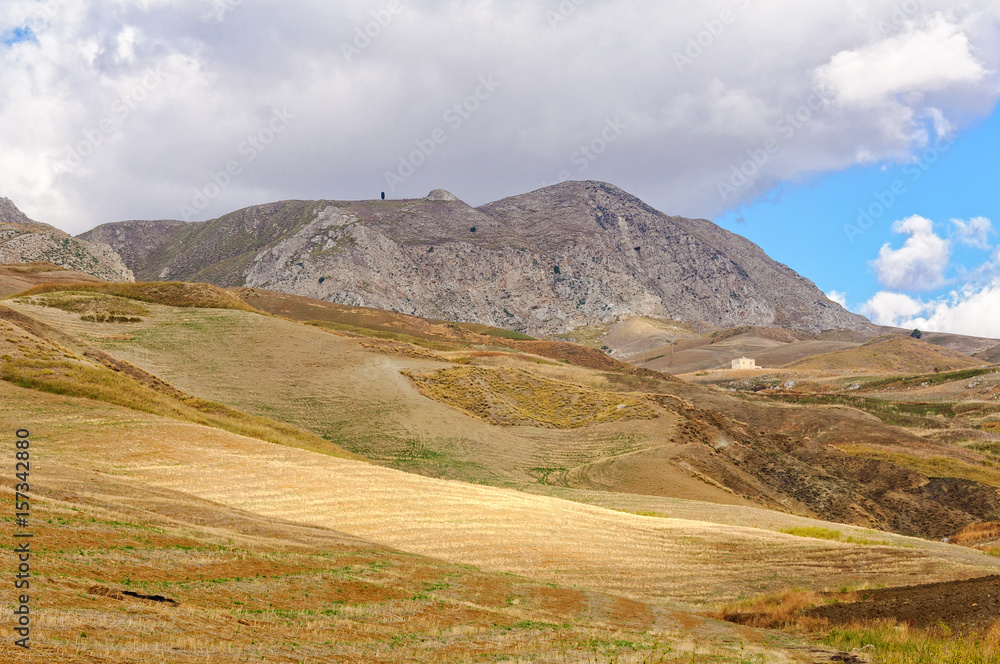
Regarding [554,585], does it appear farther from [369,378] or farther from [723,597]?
[369,378]

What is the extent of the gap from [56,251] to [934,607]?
13283cm

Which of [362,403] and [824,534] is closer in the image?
[824,534]

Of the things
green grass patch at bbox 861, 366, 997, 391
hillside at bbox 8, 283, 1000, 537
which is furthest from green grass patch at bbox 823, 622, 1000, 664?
green grass patch at bbox 861, 366, 997, 391

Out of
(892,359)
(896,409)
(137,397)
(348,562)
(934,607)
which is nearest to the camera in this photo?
(934,607)

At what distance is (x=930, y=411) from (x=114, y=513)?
86463 millimetres

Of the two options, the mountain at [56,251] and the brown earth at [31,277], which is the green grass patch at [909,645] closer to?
the brown earth at [31,277]

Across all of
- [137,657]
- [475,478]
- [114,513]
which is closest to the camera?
[137,657]

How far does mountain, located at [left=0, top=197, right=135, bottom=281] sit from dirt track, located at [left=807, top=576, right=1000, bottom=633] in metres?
120

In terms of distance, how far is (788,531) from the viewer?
29.4 metres

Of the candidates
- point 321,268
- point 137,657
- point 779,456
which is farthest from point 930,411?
point 321,268

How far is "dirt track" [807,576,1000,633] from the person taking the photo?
52.0 feet

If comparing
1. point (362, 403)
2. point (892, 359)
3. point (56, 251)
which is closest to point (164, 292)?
point (362, 403)

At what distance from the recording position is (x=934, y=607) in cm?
1672

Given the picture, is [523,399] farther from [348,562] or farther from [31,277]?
[31,277]
